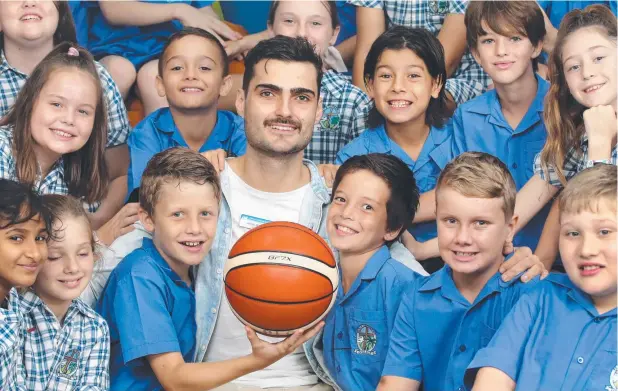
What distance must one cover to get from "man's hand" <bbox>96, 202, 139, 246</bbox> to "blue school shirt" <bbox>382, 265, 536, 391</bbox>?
1.37m

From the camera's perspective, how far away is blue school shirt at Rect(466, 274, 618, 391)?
349cm

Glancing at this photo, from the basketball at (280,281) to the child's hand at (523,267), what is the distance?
25.5 inches

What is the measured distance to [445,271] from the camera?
404cm

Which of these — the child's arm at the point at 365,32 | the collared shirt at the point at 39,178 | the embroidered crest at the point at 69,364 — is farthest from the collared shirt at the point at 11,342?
the child's arm at the point at 365,32

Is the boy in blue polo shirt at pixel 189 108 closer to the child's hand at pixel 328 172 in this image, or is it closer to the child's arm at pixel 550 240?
the child's hand at pixel 328 172

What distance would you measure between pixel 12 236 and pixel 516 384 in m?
1.93

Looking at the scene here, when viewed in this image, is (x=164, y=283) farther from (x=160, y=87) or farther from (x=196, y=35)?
(x=196, y=35)

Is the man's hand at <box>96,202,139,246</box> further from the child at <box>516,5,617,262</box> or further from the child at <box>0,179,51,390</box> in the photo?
the child at <box>516,5,617,262</box>

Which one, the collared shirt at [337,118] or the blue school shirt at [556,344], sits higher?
the collared shirt at [337,118]

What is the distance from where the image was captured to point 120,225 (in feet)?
15.5

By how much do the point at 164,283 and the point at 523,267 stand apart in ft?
4.73

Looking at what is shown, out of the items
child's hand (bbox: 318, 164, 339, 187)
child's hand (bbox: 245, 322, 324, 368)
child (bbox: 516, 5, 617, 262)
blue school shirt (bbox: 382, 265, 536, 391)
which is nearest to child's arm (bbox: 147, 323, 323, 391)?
child's hand (bbox: 245, 322, 324, 368)

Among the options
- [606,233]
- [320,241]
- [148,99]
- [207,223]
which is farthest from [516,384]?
[148,99]

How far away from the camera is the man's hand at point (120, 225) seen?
185 inches
